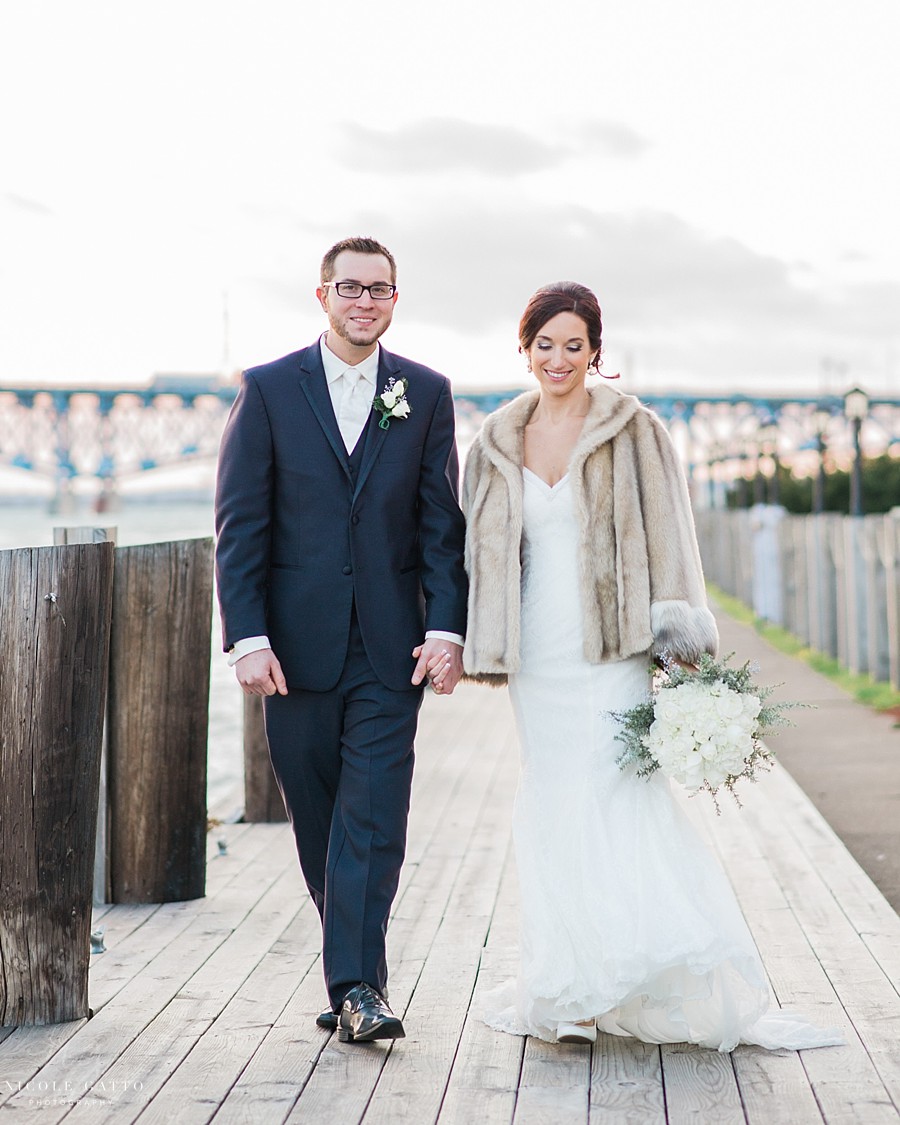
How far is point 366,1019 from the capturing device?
3527 millimetres

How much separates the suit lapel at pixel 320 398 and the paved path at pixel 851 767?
2619 millimetres

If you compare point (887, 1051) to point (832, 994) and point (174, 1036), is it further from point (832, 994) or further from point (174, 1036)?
point (174, 1036)

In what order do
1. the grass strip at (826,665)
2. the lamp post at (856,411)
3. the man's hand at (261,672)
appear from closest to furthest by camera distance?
the man's hand at (261,672) → the grass strip at (826,665) → the lamp post at (856,411)

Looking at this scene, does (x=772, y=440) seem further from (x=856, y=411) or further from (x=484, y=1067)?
(x=484, y=1067)

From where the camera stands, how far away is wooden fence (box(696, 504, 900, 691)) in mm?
12016

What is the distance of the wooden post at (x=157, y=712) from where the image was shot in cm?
500

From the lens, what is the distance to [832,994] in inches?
155

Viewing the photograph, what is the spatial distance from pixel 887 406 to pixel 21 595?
313 feet

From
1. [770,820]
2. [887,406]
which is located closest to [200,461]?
[887,406]

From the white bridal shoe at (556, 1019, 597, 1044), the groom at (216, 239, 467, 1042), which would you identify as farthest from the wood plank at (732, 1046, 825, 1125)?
the groom at (216, 239, 467, 1042)

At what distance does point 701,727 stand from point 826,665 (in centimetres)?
1135

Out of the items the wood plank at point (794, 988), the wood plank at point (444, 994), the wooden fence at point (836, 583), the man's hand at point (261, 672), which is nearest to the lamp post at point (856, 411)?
the wooden fence at point (836, 583)

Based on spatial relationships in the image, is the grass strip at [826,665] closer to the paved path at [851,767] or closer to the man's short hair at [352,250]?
the paved path at [851,767]

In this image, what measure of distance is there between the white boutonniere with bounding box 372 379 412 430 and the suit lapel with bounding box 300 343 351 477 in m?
0.11
